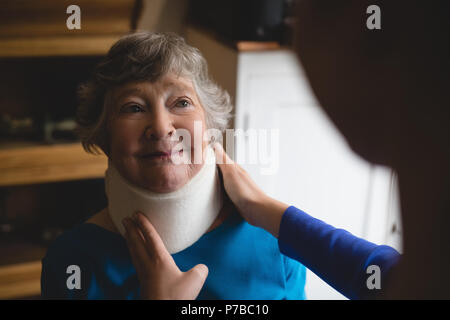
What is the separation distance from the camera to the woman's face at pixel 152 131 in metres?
0.69

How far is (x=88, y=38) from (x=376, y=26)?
1.40 m

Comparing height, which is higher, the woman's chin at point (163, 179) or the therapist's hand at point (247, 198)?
the woman's chin at point (163, 179)

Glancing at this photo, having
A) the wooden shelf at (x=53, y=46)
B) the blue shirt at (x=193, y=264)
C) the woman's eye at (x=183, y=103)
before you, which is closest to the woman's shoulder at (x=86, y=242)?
the blue shirt at (x=193, y=264)

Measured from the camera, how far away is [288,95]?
1.68 m

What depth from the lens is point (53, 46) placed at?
1.56 meters

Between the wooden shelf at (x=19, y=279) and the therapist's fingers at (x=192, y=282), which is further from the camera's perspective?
the wooden shelf at (x=19, y=279)

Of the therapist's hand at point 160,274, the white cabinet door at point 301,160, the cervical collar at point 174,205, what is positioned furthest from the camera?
the white cabinet door at point 301,160

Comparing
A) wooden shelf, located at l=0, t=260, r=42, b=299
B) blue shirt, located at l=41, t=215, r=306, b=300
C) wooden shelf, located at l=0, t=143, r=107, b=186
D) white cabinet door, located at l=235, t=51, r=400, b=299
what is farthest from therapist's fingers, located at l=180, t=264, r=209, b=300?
wooden shelf, located at l=0, t=260, r=42, b=299

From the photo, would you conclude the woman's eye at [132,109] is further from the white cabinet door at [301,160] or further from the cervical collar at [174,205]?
the white cabinet door at [301,160]

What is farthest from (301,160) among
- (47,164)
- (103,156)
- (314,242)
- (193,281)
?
(193,281)

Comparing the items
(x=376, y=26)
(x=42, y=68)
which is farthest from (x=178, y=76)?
(x=42, y=68)

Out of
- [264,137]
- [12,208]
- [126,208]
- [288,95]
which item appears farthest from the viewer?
[12,208]

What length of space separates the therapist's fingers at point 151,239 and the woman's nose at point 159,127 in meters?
0.12
